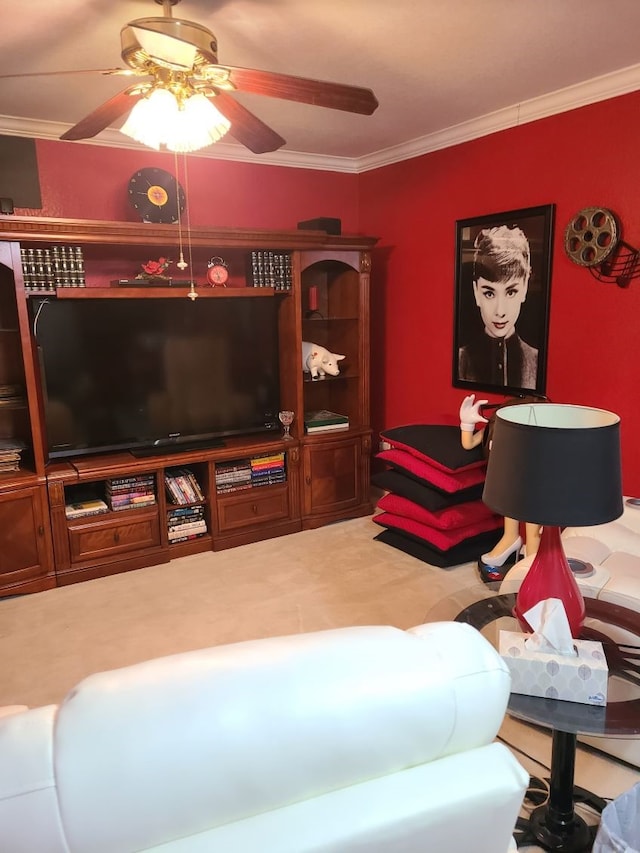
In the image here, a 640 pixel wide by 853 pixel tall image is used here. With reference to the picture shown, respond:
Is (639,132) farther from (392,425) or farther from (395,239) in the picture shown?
(392,425)

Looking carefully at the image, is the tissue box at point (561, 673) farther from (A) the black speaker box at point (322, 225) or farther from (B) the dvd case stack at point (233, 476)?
(A) the black speaker box at point (322, 225)

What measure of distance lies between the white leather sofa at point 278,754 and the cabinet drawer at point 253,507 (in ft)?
9.92

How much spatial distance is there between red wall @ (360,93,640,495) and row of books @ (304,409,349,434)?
569 mm

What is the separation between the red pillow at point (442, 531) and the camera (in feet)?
11.8

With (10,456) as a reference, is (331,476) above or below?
below

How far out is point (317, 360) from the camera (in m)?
4.25

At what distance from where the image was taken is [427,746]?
0.93m

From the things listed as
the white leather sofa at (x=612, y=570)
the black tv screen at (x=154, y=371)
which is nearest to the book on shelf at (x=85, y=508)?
the black tv screen at (x=154, y=371)

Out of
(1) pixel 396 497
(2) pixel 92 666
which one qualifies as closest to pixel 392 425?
(1) pixel 396 497

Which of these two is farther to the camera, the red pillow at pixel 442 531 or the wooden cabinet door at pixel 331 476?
the wooden cabinet door at pixel 331 476

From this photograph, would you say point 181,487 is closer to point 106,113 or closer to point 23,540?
point 23,540

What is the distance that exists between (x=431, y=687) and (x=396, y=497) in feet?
9.72

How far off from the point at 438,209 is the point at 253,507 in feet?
7.31

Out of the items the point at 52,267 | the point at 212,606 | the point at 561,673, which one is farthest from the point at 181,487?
the point at 561,673
